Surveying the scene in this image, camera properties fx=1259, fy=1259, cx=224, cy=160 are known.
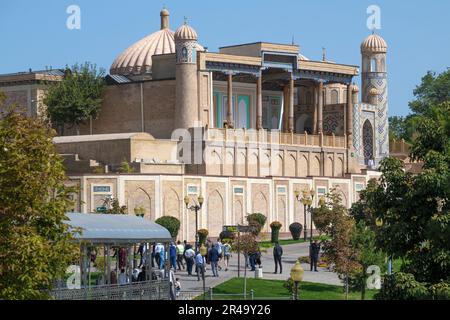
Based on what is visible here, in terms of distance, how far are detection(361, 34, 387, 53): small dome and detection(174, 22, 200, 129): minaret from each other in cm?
2088

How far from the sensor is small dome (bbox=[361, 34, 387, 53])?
262 feet

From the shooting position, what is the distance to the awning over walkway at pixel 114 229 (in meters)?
28.6

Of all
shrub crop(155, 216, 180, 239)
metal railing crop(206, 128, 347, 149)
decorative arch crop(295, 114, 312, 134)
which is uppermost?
decorative arch crop(295, 114, 312, 134)

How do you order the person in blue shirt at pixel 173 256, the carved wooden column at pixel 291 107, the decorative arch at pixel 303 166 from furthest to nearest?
the carved wooden column at pixel 291 107 → the decorative arch at pixel 303 166 → the person in blue shirt at pixel 173 256

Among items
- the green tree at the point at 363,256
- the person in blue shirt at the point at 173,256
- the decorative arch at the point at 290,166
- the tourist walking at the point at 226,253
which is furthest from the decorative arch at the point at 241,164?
the green tree at the point at 363,256

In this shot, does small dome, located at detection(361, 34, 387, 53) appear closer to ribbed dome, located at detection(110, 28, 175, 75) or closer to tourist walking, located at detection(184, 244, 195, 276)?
ribbed dome, located at detection(110, 28, 175, 75)

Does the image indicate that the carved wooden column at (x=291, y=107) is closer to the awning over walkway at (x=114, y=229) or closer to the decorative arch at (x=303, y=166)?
the decorative arch at (x=303, y=166)

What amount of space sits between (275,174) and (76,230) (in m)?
41.0

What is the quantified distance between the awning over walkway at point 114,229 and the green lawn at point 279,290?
4040 millimetres

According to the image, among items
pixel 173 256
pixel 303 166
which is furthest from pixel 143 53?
pixel 173 256

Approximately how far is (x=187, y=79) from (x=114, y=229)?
1266 inches

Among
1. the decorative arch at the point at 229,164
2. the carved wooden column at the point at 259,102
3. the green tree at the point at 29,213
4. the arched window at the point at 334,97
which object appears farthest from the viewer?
the arched window at the point at 334,97

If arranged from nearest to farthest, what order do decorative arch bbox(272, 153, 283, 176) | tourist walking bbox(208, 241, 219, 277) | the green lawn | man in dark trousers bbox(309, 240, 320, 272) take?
the green lawn, tourist walking bbox(208, 241, 219, 277), man in dark trousers bbox(309, 240, 320, 272), decorative arch bbox(272, 153, 283, 176)

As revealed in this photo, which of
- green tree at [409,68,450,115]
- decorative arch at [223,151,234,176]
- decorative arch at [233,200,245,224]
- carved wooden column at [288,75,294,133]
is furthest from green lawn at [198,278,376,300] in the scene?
green tree at [409,68,450,115]
